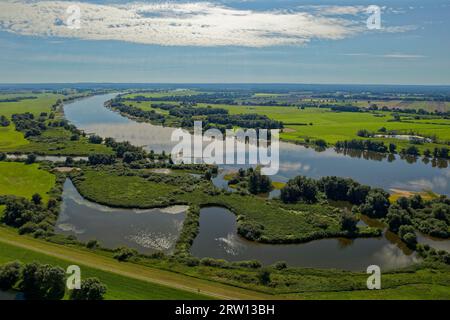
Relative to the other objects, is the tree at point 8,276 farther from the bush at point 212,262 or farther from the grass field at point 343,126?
the grass field at point 343,126

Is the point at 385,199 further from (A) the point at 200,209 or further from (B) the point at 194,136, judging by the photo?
(B) the point at 194,136

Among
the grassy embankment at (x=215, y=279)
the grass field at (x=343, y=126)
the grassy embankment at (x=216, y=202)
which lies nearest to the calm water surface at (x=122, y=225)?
the grassy embankment at (x=216, y=202)

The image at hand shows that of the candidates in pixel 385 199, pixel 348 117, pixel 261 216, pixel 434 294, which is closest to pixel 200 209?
pixel 261 216

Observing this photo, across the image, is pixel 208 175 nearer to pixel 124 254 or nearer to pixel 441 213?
pixel 124 254

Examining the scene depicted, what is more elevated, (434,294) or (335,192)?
(335,192)

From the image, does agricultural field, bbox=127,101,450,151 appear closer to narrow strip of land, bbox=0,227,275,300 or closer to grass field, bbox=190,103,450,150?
grass field, bbox=190,103,450,150

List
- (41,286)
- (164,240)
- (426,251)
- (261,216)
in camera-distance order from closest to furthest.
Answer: (41,286)
(426,251)
(164,240)
(261,216)
